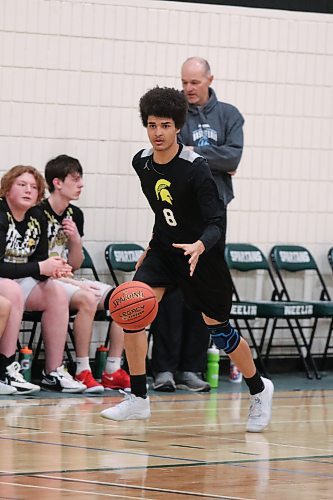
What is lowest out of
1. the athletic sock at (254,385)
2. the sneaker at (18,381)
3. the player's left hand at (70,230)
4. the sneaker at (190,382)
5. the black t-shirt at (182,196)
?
the sneaker at (190,382)

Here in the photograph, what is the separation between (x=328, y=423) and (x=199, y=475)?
84.6 inches

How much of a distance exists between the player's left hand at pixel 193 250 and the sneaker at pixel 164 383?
2438mm

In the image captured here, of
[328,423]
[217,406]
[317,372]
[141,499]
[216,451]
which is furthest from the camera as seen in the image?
[317,372]

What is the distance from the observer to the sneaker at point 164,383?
26.7 feet

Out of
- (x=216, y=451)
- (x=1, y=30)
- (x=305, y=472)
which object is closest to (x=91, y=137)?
(x=1, y=30)

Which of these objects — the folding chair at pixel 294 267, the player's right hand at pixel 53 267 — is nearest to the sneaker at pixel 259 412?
the player's right hand at pixel 53 267

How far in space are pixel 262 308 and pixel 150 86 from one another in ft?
6.03

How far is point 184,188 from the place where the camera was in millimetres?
6070

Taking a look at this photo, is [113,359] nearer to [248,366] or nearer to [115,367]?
[115,367]

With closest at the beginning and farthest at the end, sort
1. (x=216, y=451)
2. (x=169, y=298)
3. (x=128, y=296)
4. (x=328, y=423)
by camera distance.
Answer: (x=216, y=451) → (x=128, y=296) → (x=328, y=423) → (x=169, y=298)

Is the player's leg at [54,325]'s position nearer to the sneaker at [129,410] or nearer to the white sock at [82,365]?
the white sock at [82,365]

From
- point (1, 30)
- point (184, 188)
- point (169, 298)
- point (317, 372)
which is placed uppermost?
point (1, 30)

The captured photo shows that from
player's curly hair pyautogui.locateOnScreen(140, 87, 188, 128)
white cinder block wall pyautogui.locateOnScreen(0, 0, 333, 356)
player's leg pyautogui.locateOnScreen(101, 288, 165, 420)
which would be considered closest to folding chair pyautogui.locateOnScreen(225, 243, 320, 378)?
white cinder block wall pyautogui.locateOnScreen(0, 0, 333, 356)

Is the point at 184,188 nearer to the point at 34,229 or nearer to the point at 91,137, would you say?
the point at 34,229
